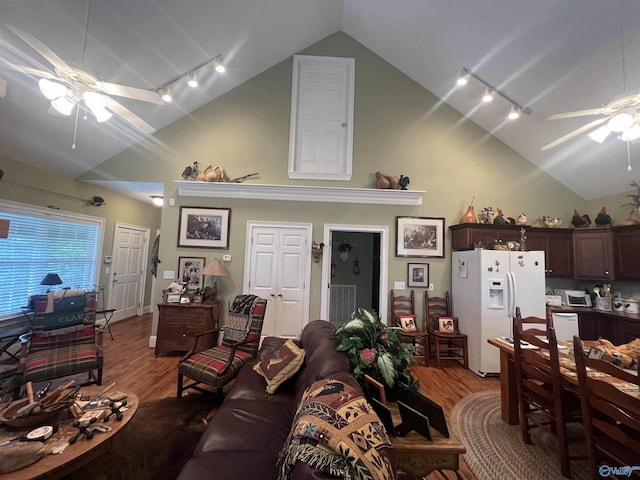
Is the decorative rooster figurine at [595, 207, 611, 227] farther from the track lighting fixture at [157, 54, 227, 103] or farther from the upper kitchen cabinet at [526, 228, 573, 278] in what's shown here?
the track lighting fixture at [157, 54, 227, 103]

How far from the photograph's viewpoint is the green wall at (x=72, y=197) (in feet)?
11.5

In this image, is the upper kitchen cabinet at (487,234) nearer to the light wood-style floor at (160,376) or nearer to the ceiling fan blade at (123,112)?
the light wood-style floor at (160,376)

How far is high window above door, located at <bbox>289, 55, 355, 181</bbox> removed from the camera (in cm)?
441

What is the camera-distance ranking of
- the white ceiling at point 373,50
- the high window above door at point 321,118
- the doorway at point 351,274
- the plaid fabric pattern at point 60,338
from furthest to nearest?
the doorway at point 351,274
the high window above door at point 321,118
the plaid fabric pattern at point 60,338
the white ceiling at point 373,50

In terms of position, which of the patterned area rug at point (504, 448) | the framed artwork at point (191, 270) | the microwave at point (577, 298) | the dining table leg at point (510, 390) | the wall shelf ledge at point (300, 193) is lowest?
the patterned area rug at point (504, 448)

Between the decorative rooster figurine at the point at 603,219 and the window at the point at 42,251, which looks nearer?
the window at the point at 42,251

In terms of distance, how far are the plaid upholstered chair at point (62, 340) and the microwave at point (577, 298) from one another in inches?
250

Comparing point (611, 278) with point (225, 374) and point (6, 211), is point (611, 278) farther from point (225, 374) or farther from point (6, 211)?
point (6, 211)

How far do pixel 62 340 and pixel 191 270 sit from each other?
5.42 ft

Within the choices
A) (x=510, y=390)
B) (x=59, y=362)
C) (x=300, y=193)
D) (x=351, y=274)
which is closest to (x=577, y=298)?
(x=510, y=390)

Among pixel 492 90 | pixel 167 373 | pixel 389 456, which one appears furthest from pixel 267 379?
pixel 492 90

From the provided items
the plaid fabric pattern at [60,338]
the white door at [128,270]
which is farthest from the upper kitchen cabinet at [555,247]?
the white door at [128,270]

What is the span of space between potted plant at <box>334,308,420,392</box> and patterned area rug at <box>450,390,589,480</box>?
3.78 feet

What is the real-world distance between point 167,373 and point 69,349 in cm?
103
